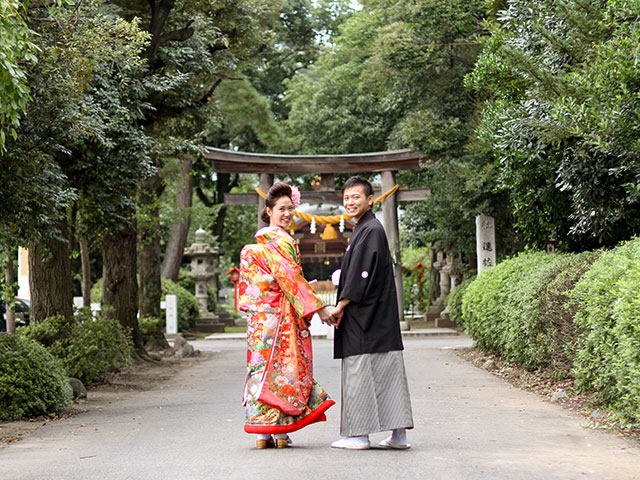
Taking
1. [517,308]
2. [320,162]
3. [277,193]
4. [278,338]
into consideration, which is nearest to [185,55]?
[517,308]

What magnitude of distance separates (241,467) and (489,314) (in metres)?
8.80

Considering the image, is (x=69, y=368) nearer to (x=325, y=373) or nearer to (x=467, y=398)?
(x=325, y=373)

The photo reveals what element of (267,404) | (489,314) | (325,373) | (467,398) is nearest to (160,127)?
(325,373)

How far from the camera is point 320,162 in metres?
24.4

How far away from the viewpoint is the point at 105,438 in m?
7.29

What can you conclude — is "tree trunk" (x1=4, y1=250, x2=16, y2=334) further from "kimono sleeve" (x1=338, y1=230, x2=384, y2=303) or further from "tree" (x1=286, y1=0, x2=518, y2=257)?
"tree" (x1=286, y1=0, x2=518, y2=257)

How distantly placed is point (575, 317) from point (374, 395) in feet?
10.4

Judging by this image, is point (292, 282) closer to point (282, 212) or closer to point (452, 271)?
point (282, 212)

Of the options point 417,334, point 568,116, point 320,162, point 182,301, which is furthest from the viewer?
point 182,301

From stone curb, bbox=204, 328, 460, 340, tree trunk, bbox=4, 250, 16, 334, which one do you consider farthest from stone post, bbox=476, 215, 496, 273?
tree trunk, bbox=4, 250, 16, 334

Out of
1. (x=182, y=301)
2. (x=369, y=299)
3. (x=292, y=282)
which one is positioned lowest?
(x=182, y=301)

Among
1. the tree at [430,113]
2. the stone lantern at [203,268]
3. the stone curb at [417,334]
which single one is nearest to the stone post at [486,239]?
the tree at [430,113]

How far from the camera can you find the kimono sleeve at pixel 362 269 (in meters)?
6.12

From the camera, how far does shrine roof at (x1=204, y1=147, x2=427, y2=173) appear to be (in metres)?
23.6
